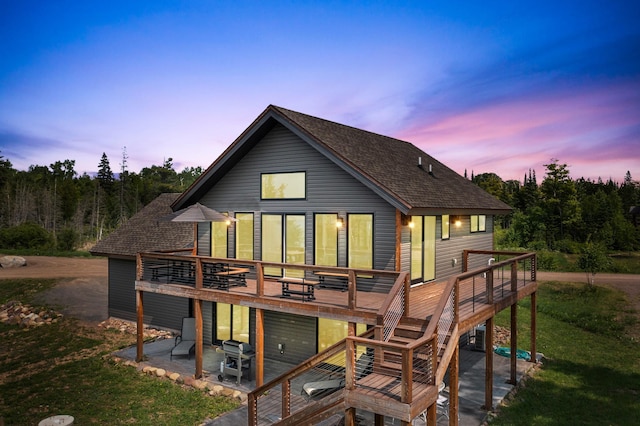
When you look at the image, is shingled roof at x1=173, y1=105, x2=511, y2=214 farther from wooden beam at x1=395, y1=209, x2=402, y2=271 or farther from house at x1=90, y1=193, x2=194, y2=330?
house at x1=90, y1=193, x2=194, y2=330

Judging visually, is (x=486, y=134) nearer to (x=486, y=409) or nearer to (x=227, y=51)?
(x=227, y=51)

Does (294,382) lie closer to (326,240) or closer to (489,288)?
(326,240)

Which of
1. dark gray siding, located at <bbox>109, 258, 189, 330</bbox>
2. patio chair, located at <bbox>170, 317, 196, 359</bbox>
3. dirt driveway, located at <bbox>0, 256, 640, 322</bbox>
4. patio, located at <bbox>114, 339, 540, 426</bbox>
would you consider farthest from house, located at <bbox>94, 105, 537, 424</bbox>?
dirt driveway, located at <bbox>0, 256, 640, 322</bbox>

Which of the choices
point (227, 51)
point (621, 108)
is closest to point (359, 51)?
point (227, 51)

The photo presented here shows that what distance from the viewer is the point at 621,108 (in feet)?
92.2

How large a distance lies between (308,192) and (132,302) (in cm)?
1193

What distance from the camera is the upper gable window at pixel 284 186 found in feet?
45.7

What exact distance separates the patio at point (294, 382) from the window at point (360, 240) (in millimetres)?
4007

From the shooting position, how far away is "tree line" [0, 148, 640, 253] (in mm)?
43750

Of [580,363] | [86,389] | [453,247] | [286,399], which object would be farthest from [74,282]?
[580,363]

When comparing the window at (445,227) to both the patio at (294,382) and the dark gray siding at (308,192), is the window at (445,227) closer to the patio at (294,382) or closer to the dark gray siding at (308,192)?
the dark gray siding at (308,192)

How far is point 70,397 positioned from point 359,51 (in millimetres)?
21738

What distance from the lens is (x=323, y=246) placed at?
13.5 meters

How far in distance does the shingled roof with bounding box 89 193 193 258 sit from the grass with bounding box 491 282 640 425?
15.6m
